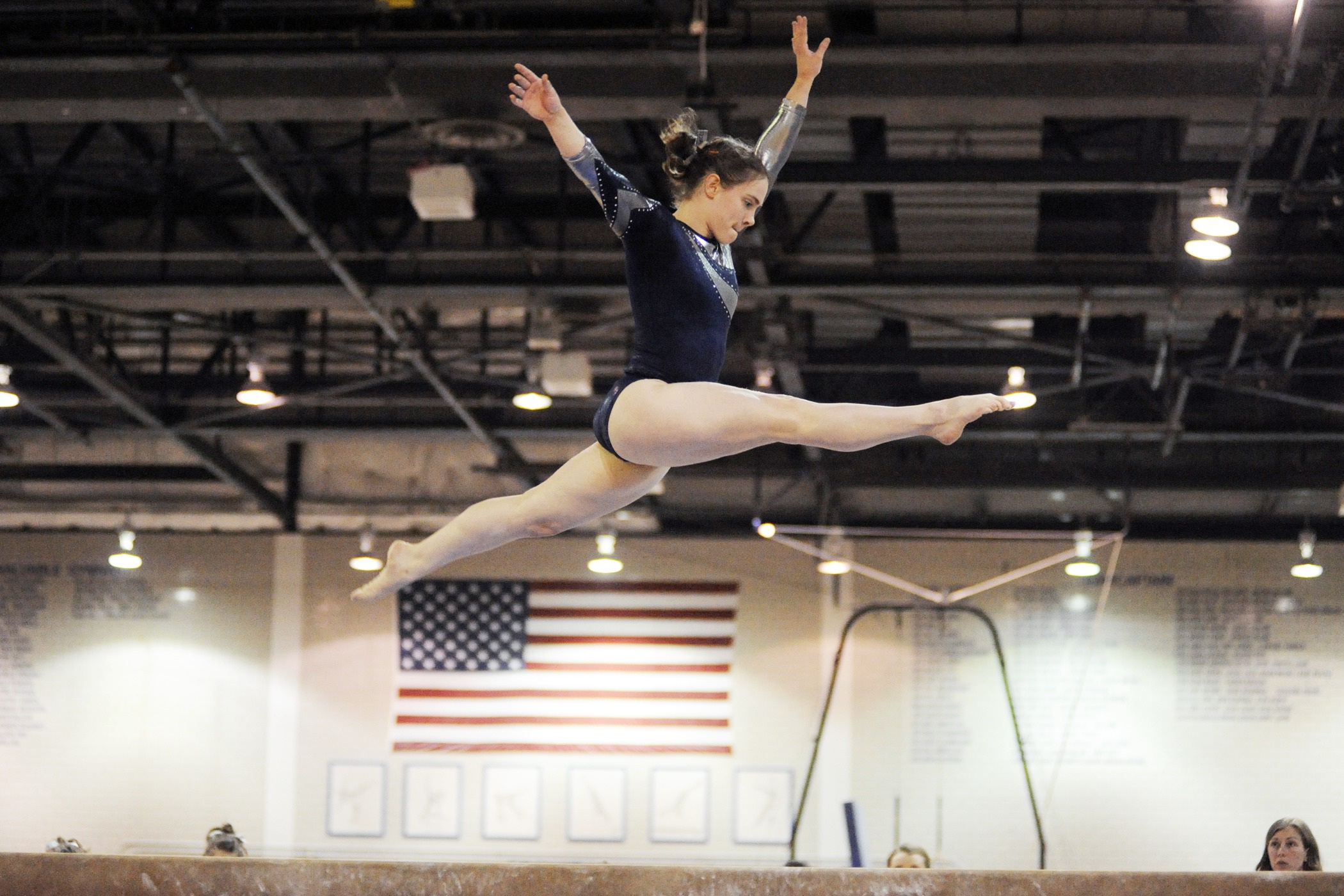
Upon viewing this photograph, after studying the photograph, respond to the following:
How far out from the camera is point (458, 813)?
587 inches

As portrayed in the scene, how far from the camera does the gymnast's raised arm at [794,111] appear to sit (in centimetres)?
410

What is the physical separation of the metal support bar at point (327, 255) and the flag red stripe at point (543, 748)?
10.2 ft

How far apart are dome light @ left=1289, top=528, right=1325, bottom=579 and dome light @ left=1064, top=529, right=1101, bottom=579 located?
1.73 meters

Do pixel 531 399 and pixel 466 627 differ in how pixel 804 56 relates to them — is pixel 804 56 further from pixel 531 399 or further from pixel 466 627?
pixel 466 627

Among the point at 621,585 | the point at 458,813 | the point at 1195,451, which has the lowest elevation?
the point at 458,813

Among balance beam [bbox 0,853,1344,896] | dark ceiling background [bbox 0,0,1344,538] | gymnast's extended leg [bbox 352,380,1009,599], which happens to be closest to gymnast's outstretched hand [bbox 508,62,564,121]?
gymnast's extended leg [bbox 352,380,1009,599]

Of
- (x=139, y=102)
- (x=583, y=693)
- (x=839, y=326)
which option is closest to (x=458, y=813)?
(x=583, y=693)

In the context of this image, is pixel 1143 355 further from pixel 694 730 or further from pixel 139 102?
pixel 139 102

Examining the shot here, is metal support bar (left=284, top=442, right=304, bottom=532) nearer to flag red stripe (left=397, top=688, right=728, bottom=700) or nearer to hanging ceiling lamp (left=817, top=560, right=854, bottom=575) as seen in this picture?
flag red stripe (left=397, top=688, right=728, bottom=700)

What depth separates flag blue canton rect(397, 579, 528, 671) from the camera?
592 inches

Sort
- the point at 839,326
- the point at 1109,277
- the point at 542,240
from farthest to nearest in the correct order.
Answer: the point at 839,326 → the point at 542,240 → the point at 1109,277

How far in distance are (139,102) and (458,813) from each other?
8840mm

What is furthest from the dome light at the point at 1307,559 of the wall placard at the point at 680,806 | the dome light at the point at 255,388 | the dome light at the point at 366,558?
the dome light at the point at 255,388

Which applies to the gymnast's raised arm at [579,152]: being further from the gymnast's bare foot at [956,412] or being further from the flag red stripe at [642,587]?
the flag red stripe at [642,587]
